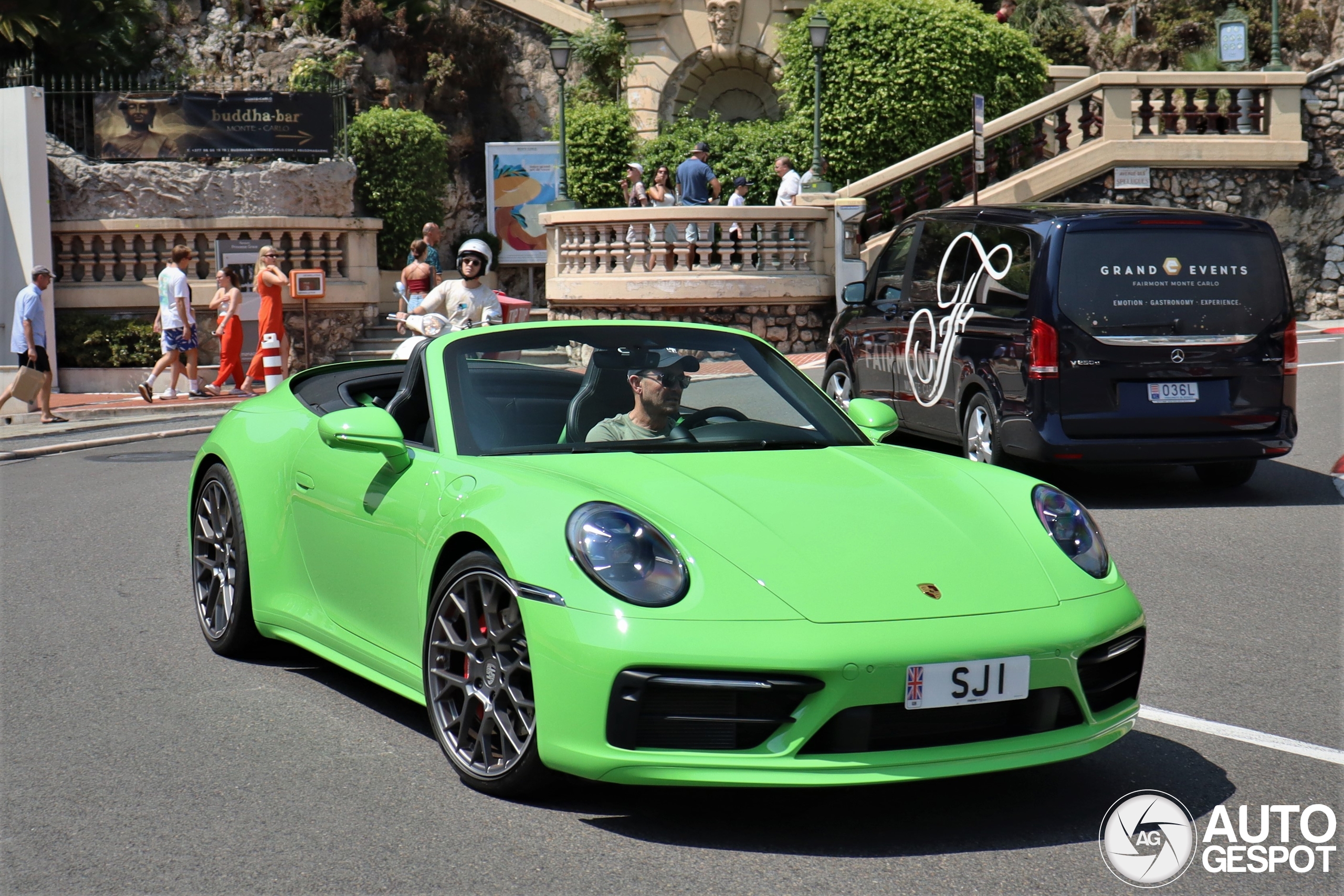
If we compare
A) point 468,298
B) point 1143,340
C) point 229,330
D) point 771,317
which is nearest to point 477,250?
point 468,298

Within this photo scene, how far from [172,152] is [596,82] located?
43.9 feet

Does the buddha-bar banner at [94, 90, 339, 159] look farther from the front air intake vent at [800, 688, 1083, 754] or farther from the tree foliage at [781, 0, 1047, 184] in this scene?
the front air intake vent at [800, 688, 1083, 754]

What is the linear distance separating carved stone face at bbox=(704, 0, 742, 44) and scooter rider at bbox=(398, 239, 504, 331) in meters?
23.4

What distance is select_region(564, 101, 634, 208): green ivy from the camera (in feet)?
99.2

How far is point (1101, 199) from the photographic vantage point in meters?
23.4

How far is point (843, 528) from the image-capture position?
13.8 ft

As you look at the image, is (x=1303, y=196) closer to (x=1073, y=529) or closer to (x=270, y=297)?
(x=270, y=297)

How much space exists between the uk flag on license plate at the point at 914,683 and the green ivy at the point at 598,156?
26887mm

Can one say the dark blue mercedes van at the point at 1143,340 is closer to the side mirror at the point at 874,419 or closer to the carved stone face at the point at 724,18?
the side mirror at the point at 874,419

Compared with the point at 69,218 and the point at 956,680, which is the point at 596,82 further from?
the point at 956,680

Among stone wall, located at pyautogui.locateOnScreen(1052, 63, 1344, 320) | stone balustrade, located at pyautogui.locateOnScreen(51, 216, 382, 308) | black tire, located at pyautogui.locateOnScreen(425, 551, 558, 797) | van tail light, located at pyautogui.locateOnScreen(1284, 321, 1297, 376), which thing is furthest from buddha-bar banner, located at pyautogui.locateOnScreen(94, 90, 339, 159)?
black tire, located at pyautogui.locateOnScreen(425, 551, 558, 797)

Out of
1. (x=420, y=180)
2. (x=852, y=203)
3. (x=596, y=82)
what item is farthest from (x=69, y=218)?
(x=596, y=82)

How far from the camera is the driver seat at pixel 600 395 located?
508 centimetres

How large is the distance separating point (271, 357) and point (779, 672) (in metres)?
16.0
